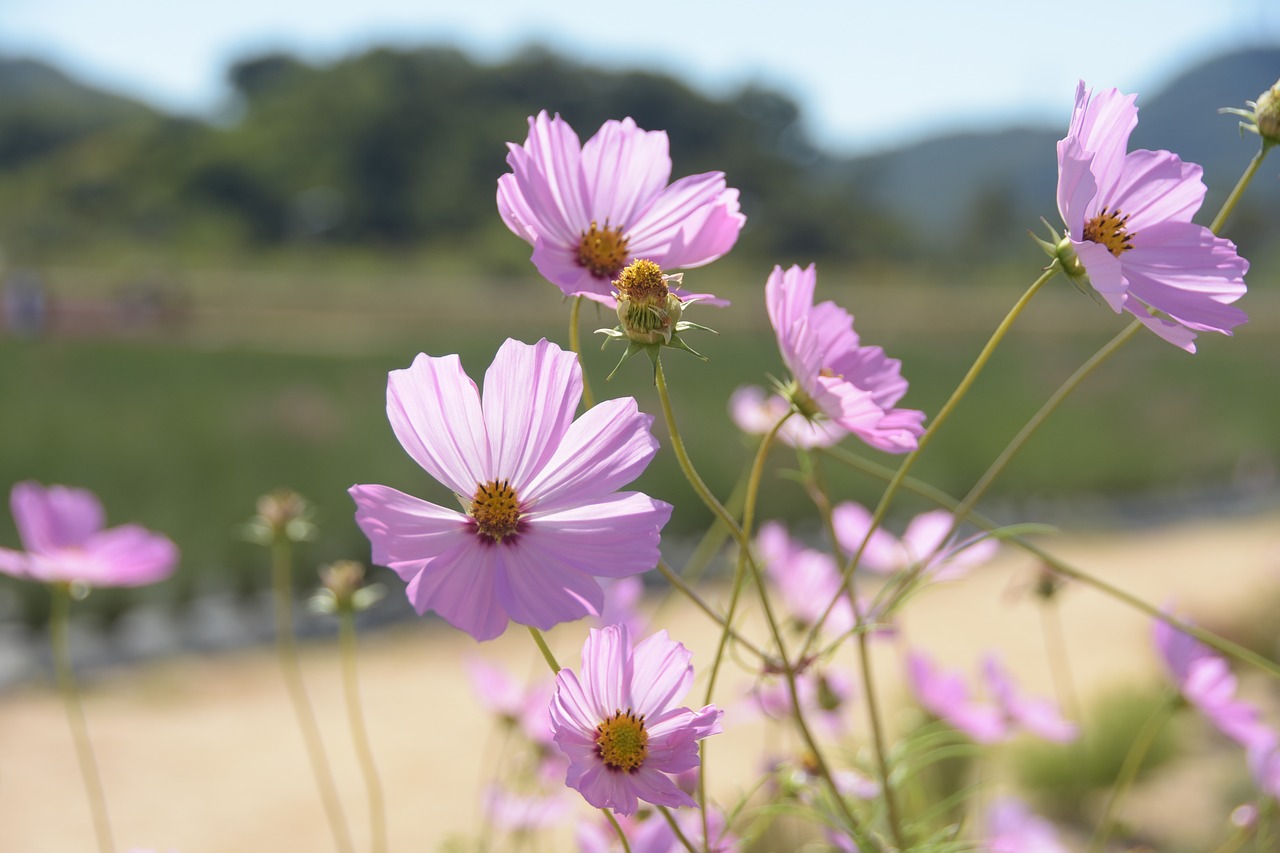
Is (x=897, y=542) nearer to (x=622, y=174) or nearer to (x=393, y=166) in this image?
(x=622, y=174)

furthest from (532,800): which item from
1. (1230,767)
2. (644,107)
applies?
(644,107)

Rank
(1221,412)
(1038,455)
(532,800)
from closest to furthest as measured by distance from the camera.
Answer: (532,800) < (1038,455) < (1221,412)

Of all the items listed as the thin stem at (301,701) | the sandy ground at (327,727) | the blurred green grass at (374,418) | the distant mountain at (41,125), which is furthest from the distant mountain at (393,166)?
the thin stem at (301,701)

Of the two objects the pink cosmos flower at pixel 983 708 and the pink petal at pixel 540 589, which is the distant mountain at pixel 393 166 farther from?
the pink petal at pixel 540 589

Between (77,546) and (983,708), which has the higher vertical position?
(77,546)

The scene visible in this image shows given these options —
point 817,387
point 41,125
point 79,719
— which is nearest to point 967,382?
point 817,387

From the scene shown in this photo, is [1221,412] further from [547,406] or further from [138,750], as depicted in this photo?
[547,406]
